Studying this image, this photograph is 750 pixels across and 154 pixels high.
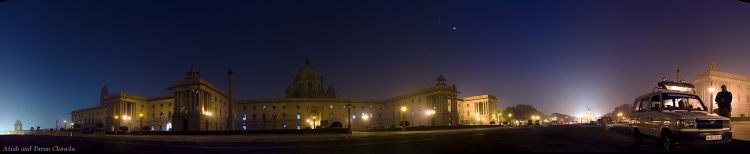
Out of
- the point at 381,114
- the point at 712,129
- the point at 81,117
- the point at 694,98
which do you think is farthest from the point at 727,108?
the point at 81,117

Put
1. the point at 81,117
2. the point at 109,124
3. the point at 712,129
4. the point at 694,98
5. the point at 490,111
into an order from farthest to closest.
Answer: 1. the point at 81,117
2. the point at 490,111
3. the point at 109,124
4. the point at 694,98
5. the point at 712,129

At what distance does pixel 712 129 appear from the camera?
14219mm

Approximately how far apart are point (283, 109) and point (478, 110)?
5828 cm

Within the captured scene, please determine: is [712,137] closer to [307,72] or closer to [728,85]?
[728,85]

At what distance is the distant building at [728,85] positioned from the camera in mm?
99125

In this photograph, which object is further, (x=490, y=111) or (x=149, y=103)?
(x=490, y=111)

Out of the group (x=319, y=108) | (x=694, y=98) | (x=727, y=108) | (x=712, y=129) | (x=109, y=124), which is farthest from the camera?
(x=319, y=108)

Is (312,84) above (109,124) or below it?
above

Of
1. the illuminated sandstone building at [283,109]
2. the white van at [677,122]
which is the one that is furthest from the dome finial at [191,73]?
the white van at [677,122]

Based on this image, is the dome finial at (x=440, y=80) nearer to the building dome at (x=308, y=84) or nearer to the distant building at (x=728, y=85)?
the building dome at (x=308, y=84)

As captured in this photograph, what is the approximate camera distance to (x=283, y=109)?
13325 cm

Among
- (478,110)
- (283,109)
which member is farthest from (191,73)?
(478,110)

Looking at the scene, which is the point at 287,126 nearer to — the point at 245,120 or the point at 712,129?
the point at 245,120

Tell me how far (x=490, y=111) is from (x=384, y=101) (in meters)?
31.5
